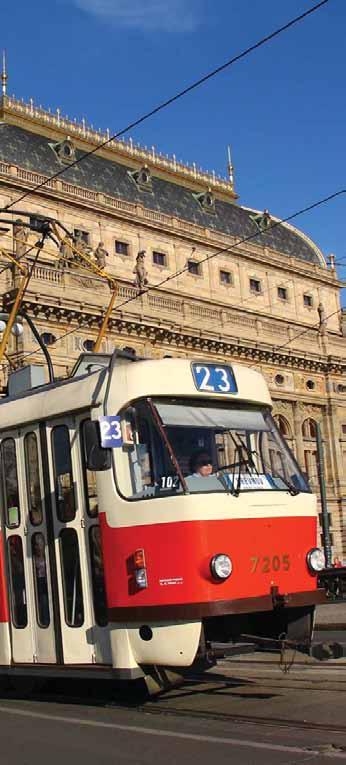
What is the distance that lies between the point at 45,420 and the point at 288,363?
52.8 meters

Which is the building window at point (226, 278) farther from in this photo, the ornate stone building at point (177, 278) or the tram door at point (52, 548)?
the tram door at point (52, 548)

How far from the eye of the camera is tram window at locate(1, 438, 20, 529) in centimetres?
1045

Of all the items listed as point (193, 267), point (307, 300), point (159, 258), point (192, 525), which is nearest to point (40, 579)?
point (192, 525)

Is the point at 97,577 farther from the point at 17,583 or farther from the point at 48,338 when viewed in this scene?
the point at 48,338

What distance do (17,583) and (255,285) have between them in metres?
56.0

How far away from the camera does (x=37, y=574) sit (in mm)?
10102

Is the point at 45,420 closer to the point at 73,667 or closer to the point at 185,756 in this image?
the point at 73,667

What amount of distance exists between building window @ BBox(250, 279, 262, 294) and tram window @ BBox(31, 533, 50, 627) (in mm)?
55484

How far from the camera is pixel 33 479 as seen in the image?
1020cm

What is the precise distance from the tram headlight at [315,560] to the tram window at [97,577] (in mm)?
2022

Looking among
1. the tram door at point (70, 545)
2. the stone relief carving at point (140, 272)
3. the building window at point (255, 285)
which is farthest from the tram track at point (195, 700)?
the building window at point (255, 285)

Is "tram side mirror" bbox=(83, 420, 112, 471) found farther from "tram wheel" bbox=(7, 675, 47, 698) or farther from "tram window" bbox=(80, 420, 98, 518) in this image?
"tram wheel" bbox=(7, 675, 47, 698)

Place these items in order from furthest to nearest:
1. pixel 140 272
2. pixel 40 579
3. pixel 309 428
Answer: pixel 309 428 < pixel 140 272 < pixel 40 579

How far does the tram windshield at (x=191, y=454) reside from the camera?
9.09 metres
